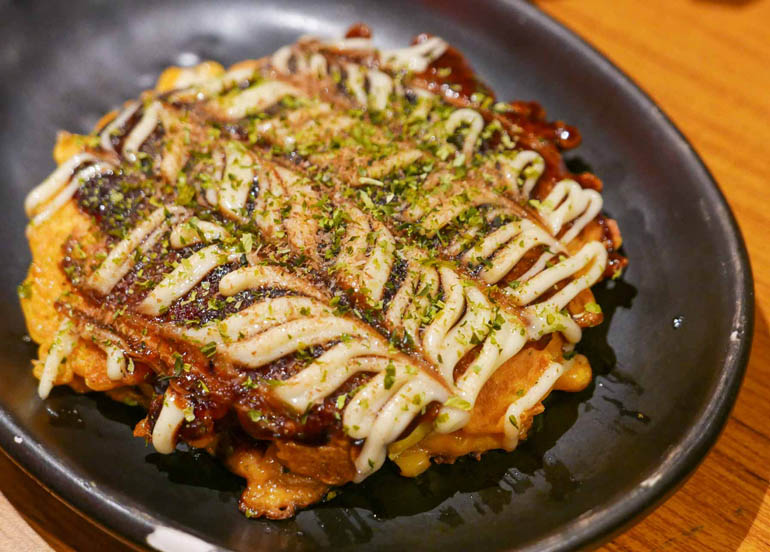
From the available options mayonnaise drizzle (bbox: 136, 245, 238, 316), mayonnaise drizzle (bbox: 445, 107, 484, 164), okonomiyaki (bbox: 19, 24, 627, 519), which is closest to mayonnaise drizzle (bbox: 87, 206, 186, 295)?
okonomiyaki (bbox: 19, 24, 627, 519)

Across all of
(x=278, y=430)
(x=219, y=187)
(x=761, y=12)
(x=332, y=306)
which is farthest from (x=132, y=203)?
(x=761, y=12)

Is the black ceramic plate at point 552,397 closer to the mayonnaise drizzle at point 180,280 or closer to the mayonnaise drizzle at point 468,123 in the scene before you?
the mayonnaise drizzle at point 180,280

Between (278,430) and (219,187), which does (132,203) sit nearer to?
(219,187)

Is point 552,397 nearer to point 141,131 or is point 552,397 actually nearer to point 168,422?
point 168,422

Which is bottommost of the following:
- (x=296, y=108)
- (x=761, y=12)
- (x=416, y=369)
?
(x=416, y=369)

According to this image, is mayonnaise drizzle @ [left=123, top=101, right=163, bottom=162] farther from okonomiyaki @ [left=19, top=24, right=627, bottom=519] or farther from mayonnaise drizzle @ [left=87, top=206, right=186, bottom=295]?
mayonnaise drizzle @ [left=87, top=206, right=186, bottom=295]
